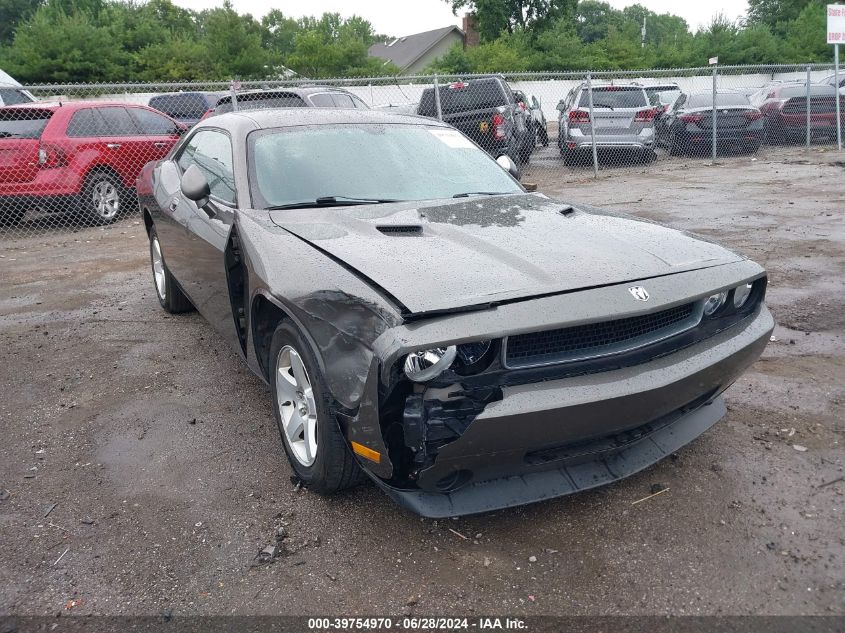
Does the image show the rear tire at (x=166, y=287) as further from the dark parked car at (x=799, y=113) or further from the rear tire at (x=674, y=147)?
the dark parked car at (x=799, y=113)

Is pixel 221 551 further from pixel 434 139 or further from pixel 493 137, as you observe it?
pixel 493 137

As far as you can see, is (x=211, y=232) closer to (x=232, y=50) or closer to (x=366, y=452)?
(x=366, y=452)

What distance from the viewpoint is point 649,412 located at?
2.58 metres

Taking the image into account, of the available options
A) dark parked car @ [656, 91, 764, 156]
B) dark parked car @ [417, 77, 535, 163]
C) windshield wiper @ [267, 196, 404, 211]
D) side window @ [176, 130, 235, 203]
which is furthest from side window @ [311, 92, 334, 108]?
windshield wiper @ [267, 196, 404, 211]

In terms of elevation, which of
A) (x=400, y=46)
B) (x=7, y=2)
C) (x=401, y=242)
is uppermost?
(x=7, y=2)

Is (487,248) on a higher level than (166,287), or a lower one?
higher

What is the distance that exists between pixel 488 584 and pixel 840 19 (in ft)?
56.3

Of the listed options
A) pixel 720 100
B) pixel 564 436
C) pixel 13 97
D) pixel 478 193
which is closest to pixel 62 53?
pixel 13 97

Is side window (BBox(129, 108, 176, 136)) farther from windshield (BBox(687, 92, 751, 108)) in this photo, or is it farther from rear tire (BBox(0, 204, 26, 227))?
windshield (BBox(687, 92, 751, 108))

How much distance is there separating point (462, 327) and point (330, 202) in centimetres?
153

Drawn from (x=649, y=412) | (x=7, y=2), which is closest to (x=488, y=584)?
(x=649, y=412)

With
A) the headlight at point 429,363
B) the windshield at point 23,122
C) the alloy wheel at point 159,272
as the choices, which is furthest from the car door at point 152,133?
the headlight at point 429,363

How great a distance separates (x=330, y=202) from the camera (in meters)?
3.56

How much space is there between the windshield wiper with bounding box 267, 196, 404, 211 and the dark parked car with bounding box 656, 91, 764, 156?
13.3 meters
